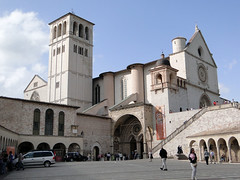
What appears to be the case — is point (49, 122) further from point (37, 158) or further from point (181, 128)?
point (181, 128)

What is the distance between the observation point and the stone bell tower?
45531mm

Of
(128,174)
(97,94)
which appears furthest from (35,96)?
(128,174)

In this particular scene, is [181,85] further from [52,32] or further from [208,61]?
[52,32]

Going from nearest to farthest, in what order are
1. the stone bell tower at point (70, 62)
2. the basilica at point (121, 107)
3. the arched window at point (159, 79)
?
the basilica at point (121, 107) → the arched window at point (159, 79) → the stone bell tower at point (70, 62)

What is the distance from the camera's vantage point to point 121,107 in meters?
38.1

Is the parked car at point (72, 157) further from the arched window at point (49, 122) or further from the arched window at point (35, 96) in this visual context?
the arched window at point (35, 96)

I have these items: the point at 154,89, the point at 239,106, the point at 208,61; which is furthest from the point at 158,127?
the point at 208,61

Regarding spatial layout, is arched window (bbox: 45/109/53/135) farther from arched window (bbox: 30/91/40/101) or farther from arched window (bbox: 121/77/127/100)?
arched window (bbox: 30/91/40/101)

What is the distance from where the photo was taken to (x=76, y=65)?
1849 inches

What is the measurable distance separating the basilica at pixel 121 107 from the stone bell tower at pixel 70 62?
166 millimetres

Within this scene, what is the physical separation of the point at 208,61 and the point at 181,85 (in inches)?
385

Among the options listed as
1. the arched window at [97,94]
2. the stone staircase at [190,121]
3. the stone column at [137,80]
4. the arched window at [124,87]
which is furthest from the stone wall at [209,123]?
the arched window at [97,94]

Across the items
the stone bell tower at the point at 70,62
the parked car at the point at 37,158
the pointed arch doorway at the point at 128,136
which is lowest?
the parked car at the point at 37,158

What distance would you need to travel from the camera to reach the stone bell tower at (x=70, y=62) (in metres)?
45.5
